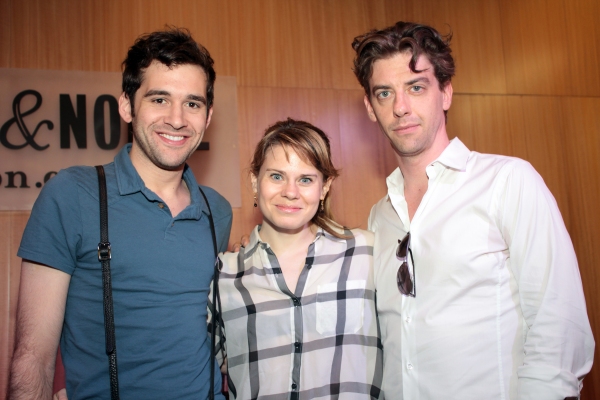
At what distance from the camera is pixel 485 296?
173 cm

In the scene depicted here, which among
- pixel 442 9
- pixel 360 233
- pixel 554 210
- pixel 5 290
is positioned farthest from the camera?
pixel 442 9

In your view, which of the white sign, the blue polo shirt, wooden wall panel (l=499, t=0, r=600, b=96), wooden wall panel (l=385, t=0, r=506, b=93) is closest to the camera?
the blue polo shirt

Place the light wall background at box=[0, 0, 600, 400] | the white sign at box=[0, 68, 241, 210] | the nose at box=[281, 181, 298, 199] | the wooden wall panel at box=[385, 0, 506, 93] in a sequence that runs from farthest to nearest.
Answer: the wooden wall panel at box=[385, 0, 506, 93]
the light wall background at box=[0, 0, 600, 400]
the white sign at box=[0, 68, 241, 210]
the nose at box=[281, 181, 298, 199]

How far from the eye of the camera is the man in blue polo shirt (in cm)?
165

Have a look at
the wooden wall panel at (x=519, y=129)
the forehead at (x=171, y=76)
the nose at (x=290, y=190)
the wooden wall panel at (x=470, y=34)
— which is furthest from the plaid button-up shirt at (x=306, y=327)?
the wooden wall panel at (x=470, y=34)

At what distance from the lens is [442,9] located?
387cm

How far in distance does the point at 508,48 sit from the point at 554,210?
282 cm

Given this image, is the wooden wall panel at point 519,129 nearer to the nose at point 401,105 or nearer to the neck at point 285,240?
the nose at point 401,105

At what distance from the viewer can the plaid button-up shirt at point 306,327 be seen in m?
1.79

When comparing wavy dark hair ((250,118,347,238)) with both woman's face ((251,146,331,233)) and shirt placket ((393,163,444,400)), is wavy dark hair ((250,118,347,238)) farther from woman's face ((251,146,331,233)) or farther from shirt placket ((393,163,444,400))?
shirt placket ((393,163,444,400))

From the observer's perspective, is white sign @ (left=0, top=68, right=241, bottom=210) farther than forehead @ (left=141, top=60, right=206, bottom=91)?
Yes

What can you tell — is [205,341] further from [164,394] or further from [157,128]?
[157,128]

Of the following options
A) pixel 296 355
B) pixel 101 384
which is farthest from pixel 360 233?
pixel 101 384

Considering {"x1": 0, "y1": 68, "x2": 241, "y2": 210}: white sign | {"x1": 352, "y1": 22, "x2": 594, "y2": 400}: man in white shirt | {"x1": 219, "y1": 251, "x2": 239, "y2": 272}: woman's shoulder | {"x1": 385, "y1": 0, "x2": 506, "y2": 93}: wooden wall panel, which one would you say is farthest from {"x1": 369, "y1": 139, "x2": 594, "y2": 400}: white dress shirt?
{"x1": 385, "y1": 0, "x2": 506, "y2": 93}: wooden wall panel
